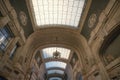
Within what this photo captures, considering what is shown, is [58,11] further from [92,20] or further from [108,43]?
[108,43]

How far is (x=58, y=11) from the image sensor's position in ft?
41.5

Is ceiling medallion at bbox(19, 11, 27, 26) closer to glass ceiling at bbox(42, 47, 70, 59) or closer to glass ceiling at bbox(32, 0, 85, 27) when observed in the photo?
glass ceiling at bbox(32, 0, 85, 27)

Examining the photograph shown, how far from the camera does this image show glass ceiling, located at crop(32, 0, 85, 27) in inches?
452

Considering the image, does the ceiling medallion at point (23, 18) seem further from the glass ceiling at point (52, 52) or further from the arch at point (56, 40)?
the glass ceiling at point (52, 52)

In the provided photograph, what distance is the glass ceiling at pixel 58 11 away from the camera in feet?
37.6

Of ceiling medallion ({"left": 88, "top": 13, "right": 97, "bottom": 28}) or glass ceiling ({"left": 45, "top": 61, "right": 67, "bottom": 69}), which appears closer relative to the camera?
ceiling medallion ({"left": 88, "top": 13, "right": 97, "bottom": 28})

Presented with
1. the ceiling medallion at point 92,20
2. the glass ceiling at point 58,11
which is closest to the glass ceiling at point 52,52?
the glass ceiling at point 58,11

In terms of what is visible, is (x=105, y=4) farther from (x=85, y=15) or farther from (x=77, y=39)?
(x=77, y=39)

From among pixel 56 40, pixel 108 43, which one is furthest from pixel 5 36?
pixel 108 43

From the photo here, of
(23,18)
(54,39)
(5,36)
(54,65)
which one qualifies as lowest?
(5,36)

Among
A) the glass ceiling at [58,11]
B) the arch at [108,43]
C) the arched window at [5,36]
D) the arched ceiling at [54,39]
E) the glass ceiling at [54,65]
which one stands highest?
the glass ceiling at [54,65]

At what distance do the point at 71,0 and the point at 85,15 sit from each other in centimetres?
210

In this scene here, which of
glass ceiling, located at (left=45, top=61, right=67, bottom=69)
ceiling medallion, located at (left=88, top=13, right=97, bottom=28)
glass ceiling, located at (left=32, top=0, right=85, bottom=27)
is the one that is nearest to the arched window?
glass ceiling, located at (left=32, top=0, right=85, bottom=27)

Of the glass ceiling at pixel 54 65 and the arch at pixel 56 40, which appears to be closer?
the arch at pixel 56 40
